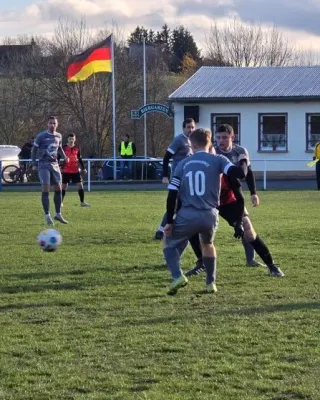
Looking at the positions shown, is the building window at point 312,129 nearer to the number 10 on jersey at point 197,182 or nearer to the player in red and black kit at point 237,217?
the player in red and black kit at point 237,217

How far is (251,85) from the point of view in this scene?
42.4 m

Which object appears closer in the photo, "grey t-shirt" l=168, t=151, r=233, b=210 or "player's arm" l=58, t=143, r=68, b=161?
"grey t-shirt" l=168, t=151, r=233, b=210

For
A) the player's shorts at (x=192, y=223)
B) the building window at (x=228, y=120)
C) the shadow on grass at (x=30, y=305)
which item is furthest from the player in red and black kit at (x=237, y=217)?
the building window at (x=228, y=120)

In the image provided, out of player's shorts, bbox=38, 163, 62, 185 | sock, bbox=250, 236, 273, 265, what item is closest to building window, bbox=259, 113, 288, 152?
player's shorts, bbox=38, 163, 62, 185

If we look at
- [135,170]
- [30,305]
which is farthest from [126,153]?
[30,305]

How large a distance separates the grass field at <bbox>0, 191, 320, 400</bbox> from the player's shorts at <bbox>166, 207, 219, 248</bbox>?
25.7 inches

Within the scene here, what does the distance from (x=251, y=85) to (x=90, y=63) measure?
27.9 ft

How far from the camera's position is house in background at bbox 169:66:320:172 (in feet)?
133

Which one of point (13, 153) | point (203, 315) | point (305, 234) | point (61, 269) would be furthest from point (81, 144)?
point (203, 315)

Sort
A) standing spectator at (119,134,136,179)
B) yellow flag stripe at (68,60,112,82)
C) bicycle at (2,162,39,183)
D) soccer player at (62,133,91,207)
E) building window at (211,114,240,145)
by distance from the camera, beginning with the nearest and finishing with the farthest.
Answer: soccer player at (62,133,91,207) < bicycle at (2,162,39,183) < standing spectator at (119,134,136,179) < yellow flag stripe at (68,60,112,82) < building window at (211,114,240,145)

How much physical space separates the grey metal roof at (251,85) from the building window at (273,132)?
1.12 m

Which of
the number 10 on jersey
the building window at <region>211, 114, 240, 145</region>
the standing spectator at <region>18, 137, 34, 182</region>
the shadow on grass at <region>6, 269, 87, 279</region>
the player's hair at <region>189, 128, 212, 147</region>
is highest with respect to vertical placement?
the building window at <region>211, 114, 240, 145</region>

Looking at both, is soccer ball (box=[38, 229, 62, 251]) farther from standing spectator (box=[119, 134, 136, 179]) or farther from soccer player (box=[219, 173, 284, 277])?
standing spectator (box=[119, 134, 136, 179])

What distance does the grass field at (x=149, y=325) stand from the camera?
620 centimetres
